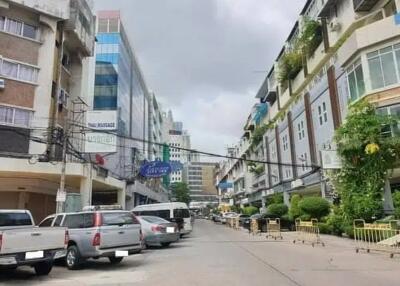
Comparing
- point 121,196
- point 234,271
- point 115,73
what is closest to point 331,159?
point 234,271

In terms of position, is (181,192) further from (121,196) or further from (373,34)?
(373,34)

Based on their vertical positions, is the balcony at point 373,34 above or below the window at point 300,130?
above

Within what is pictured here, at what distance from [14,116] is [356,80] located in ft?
69.3

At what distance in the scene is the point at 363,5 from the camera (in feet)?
87.6

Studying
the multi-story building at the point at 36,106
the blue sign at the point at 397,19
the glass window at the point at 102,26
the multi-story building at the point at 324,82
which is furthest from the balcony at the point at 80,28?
the glass window at the point at 102,26

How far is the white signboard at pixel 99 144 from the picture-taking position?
25984 millimetres

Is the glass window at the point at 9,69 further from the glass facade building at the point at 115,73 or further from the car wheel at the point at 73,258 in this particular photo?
the glass facade building at the point at 115,73

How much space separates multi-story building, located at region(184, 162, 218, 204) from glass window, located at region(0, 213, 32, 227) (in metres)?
127

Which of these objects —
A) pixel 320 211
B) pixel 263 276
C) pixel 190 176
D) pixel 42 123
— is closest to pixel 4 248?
pixel 263 276

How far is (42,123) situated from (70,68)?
8026 mm

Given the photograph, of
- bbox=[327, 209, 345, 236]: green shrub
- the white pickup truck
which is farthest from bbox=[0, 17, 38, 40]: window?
bbox=[327, 209, 345, 236]: green shrub

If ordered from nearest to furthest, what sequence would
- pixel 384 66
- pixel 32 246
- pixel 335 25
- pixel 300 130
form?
pixel 32 246 < pixel 384 66 < pixel 335 25 < pixel 300 130

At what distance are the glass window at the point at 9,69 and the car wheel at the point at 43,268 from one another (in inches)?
704

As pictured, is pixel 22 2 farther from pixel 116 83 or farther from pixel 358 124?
pixel 116 83
